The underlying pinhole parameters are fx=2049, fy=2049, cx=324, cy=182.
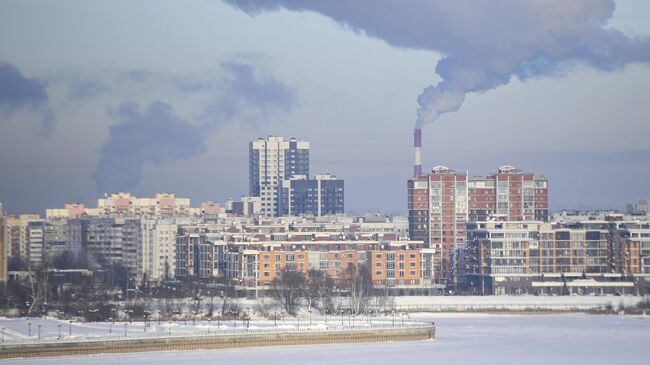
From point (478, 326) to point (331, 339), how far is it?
5.51 metres

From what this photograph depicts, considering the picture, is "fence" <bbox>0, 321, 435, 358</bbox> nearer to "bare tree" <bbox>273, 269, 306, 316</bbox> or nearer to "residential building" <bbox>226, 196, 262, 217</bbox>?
"bare tree" <bbox>273, 269, 306, 316</bbox>

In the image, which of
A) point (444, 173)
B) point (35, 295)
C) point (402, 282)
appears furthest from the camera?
point (444, 173)

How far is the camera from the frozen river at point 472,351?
100 ft

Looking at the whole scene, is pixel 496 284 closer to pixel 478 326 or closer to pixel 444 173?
pixel 444 173

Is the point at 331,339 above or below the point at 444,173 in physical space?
below

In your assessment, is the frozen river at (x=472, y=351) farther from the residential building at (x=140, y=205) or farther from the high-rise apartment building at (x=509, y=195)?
the residential building at (x=140, y=205)

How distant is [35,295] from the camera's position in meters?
43.8

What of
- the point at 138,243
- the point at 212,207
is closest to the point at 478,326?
the point at 138,243

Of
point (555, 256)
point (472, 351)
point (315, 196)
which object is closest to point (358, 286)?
point (555, 256)

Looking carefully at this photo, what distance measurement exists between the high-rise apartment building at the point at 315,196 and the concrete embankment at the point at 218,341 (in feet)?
139

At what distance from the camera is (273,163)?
83.6 metres

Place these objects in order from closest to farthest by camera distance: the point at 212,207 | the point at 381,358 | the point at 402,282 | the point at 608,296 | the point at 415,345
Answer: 1. the point at 381,358
2. the point at 415,345
3. the point at 608,296
4. the point at 402,282
5. the point at 212,207

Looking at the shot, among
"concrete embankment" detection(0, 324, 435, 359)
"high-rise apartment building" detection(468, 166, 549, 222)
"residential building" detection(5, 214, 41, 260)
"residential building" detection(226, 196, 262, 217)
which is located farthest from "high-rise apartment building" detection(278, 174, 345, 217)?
"concrete embankment" detection(0, 324, 435, 359)

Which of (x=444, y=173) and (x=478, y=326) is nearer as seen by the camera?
(x=478, y=326)
